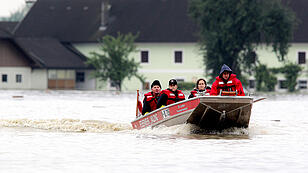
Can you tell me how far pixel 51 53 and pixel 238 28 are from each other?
64.1 feet

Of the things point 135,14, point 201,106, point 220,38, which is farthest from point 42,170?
point 135,14

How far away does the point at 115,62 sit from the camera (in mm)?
71438

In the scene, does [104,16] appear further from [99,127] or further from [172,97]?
[172,97]

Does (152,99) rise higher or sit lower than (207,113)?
higher

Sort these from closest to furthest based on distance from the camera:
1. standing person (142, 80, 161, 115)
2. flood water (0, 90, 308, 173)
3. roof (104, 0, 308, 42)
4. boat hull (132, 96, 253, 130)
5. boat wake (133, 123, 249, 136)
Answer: flood water (0, 90, 308, 173), boat hull (132, 96, 253, 130), boat wake (133, 123, 249, 136), standing person (142, 80, 161, 115), roof (104, 0, 308, 42)

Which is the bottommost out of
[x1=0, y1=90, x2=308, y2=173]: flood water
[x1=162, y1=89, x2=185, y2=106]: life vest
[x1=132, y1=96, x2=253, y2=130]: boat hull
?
[x1=0, y1=90, x2=308, y2=173]: flood water

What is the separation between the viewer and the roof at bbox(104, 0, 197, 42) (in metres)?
75.8

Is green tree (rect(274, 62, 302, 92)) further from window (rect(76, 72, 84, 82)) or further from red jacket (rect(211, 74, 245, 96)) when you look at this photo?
red jacket (rect(211, 74, 245, 96))

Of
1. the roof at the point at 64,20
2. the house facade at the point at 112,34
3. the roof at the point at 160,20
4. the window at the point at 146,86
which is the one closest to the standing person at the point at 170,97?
the house facade at the point at 112,34

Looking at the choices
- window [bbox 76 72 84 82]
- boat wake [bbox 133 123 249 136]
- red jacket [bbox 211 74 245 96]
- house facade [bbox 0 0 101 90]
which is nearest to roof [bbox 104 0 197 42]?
house facade [bbox 0 0 101 90]

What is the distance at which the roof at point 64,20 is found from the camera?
80125 millimetres

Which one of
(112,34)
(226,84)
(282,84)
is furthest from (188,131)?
(112,34)

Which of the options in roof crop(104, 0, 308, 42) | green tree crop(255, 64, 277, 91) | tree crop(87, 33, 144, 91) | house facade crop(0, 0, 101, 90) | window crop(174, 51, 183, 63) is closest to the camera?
green tree crop(255, 64, 277, 91)

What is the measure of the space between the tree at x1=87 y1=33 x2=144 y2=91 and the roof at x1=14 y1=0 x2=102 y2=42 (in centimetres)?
652
